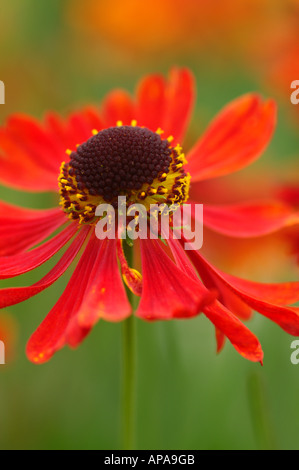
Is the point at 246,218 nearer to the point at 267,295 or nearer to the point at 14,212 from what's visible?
the point at 267,295

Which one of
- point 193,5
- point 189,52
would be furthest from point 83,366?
point 193,5

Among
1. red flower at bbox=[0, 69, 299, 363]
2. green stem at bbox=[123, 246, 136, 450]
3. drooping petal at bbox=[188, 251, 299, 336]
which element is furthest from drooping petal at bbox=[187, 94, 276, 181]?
green stem at bbox=[123, 246, 136, 450]

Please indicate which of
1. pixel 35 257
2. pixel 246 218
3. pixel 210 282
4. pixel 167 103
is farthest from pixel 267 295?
pixel 167 103

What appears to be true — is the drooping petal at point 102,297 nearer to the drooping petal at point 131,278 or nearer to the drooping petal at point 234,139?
the drooping petal at point 131,278

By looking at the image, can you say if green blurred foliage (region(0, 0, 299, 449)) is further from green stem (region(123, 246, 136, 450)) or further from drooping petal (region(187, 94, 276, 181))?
drooping petal (region(187, 94, 276, 181))

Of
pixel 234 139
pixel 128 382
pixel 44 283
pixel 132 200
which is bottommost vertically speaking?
pixel 128 382

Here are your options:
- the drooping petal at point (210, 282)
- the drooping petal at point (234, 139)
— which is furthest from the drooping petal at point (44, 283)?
the drooping petal at point (234, 139)
